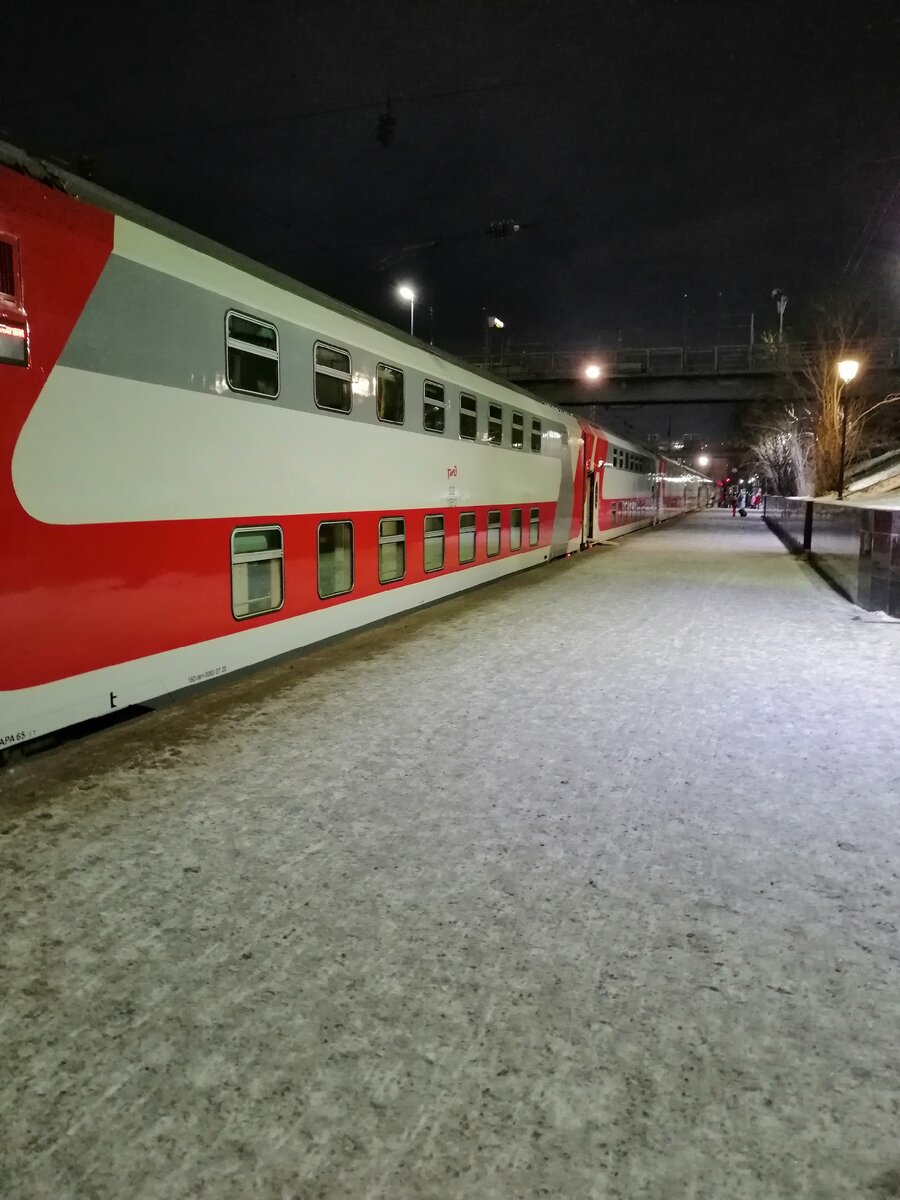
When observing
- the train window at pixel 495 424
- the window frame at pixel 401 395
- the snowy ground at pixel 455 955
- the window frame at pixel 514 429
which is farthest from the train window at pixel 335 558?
the window frame at pixel 514 429

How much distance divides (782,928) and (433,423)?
8332mm

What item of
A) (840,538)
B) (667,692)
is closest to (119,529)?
(667,692)

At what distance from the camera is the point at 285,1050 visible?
2.66 m

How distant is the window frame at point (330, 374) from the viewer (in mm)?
7570

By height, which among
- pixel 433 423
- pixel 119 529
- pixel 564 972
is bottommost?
pixel 564 972

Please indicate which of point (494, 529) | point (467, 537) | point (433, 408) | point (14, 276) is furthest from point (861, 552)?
point (14, 276)

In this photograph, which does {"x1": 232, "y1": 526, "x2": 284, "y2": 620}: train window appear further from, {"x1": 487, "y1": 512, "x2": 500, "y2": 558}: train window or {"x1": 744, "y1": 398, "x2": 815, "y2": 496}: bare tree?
{"x1": 744, "y1": 398, "x2": 815, "y2": 496}: bare tree

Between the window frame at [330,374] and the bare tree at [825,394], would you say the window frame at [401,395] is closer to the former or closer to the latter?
the window frame at [330,374]

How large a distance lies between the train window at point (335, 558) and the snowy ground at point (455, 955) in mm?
1742

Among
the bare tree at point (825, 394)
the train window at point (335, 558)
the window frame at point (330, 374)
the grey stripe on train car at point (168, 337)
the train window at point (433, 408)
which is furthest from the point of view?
the bare tree at point (825, 394)

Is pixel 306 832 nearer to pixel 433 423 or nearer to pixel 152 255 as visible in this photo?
pixel 152 255

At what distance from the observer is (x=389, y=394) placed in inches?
370

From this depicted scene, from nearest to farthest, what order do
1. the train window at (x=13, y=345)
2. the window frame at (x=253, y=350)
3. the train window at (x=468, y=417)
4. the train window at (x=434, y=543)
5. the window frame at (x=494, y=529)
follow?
the train window at (x=13, y=345), the window frame at (x=253, y=350), the train window at (x=434, y=543), the train window at (x=468, y=417), the window frame at (x=494, y=529)

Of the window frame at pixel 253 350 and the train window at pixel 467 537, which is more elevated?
the window frame at pixel 253 350
